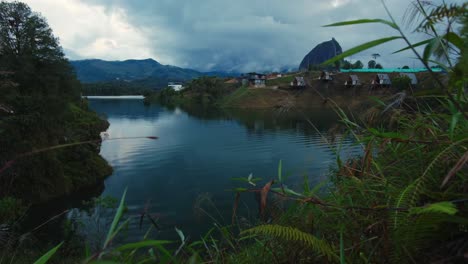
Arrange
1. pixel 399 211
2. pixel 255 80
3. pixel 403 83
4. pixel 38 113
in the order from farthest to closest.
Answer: pixel 255 80 → pixel 38 113 → pixel 403 83 → pixel 399 211

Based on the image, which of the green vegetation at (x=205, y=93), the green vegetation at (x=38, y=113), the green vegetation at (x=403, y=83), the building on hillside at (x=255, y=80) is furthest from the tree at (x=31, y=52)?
the building on hillside at (x=255, y=80)

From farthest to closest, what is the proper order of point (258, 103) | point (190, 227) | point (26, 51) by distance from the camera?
point (258, 103)
point (26, 51)
point (190, 227)

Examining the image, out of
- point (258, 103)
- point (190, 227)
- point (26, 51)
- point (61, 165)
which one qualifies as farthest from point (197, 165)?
point (258, 103)

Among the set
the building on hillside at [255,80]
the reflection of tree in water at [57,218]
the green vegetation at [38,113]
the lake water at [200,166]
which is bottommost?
the reflection of tree in water at [57,218]

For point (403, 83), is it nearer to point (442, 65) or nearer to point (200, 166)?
point (442, 65)

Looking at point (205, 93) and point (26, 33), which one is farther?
point (205, 93)

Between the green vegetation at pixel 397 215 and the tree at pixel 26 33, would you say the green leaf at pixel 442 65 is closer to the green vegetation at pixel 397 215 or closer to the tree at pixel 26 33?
the green vegetation at pixel 397 215

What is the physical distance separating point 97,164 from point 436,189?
113 ft

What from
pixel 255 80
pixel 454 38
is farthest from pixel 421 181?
pixel 255 80

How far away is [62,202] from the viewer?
80.9ft

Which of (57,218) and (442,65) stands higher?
(442,65)

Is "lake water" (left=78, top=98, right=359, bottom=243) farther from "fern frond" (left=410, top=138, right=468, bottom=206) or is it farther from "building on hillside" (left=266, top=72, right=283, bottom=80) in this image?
"building on hillside" (left=266, top=72, right=283, bottom=80)

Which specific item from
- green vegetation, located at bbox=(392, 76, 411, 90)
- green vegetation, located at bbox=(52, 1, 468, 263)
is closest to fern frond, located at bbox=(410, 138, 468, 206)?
green vegetation, located at bbox=(52, 1, 468, 263)

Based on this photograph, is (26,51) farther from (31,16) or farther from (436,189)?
(436,189)
